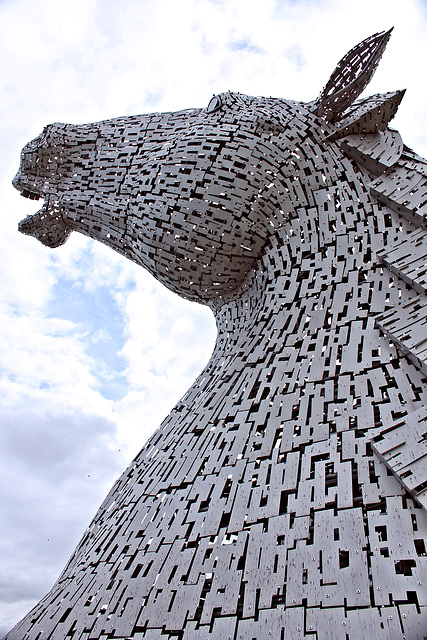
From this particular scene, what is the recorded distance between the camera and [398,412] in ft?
9.59

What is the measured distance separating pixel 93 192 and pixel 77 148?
0.58 metres

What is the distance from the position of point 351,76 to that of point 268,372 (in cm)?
257

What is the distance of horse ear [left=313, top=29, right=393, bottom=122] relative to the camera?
14.5 ft

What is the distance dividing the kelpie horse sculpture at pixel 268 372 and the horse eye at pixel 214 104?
5cm

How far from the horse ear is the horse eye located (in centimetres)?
94

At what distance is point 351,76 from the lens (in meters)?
4.51

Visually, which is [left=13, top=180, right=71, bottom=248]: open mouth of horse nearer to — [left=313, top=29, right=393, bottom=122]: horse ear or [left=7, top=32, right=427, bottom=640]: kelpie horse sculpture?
[left=7, top=32, right=427, bottom=640]: kelpie horse sculpture

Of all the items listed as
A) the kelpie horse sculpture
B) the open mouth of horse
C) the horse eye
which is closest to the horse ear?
the kelpie horse sculpture

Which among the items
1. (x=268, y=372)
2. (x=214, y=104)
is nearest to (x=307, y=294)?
(x=268, y=372)

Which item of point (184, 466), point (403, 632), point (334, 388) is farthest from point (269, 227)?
point (403, 632)

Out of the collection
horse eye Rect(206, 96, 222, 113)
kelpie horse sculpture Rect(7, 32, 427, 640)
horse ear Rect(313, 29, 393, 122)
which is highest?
horse eye Rect(206, 96, 222, 113)

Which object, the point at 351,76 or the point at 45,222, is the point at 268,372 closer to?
the point at 351,76

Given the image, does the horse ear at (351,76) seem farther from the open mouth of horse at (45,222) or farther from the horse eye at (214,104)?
the open mouth of horse at (45,222)

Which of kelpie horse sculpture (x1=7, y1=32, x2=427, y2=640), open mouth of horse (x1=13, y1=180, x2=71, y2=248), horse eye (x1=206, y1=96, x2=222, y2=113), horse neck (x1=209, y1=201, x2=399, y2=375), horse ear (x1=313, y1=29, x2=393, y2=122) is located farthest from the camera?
open mouth of horse (x1=13, y1=180, x2=71, y2=248)
